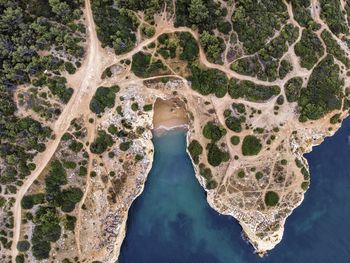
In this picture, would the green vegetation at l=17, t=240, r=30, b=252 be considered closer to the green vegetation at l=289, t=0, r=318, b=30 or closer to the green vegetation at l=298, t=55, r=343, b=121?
the green vegetation at l=298, t=55, r=343, b=121

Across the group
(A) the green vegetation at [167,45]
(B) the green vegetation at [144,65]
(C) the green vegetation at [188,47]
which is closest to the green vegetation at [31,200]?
(B) the green vegetation at [144,65]

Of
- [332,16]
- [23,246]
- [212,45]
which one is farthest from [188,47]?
[23,246]

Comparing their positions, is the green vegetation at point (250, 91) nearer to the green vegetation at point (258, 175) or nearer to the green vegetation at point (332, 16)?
the green vegetation at point (258, 175)

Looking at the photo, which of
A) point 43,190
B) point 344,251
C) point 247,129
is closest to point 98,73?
point 43,190

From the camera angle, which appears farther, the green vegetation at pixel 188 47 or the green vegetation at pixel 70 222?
the green vegetation at pixel 188 47

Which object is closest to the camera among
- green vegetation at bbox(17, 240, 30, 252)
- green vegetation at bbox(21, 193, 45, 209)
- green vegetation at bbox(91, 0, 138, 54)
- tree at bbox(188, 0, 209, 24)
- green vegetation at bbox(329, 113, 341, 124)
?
green vegetation at bbox(17, 240, 30, 252)

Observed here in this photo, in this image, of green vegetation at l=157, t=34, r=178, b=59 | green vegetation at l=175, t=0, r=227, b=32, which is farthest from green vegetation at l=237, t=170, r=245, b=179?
green vegetation at l=175, t=0, r=227, b=32
